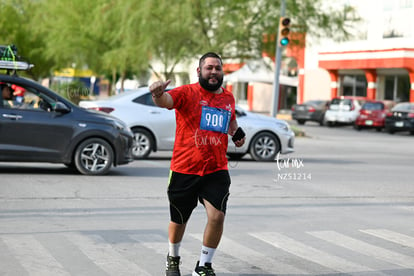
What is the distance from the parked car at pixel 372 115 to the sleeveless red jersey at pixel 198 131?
115 ft

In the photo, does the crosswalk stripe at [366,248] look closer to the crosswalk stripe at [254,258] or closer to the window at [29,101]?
the crosswalk stripe at [254,258]

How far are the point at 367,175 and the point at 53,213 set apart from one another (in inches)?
317

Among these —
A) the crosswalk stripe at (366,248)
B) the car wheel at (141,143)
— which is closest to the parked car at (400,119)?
the car wheel at (141,143)

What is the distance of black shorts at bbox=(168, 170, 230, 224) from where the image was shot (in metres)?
6.63

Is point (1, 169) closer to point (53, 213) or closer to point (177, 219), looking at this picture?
point (53, 213)

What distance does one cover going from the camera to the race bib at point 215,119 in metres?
6.62

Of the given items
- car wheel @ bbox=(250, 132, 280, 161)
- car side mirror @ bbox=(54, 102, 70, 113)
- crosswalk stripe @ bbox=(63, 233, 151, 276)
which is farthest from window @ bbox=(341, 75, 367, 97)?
crosswalk stripe @ bbox=(63, 233, 151, 276)

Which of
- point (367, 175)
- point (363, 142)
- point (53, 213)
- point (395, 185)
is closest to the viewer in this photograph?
point (53, 213)

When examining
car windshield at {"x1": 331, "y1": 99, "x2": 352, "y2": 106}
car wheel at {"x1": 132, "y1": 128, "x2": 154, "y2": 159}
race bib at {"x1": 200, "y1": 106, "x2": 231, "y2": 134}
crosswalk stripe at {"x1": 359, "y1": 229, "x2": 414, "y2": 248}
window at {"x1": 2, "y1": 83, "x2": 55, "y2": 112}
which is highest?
car windshield at {"x1": 331, "y1": 99, "x2": 352, "y2": 106}

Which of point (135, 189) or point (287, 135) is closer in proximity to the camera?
point (135, 189)

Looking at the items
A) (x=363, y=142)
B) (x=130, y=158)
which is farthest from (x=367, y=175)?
(x=363, y=142)

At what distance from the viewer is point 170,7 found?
34.6 m

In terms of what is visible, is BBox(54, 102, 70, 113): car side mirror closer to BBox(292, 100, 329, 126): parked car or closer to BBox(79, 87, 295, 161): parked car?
BBox(79, 87, 295, 161): parked car

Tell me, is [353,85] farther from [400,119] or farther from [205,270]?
[205,270]
